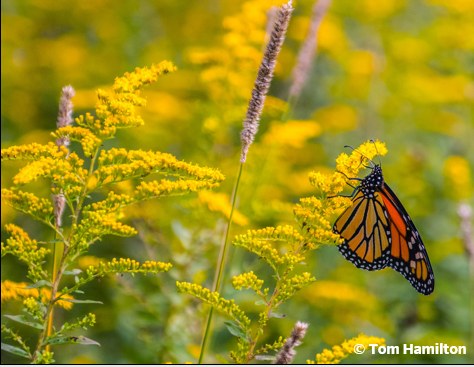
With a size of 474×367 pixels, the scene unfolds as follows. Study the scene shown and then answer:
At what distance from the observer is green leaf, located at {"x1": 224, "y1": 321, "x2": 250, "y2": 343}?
1.23 m

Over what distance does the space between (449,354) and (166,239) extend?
2033 mm

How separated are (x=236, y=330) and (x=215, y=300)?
119 mm

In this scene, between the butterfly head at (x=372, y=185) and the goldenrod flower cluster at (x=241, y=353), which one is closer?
the goldenrod flower cluster at (x=241, y=353)

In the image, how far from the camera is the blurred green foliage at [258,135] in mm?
2570

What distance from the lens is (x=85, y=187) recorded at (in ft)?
4.07

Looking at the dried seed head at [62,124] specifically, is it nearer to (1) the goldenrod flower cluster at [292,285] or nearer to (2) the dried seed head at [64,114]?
(2) the dried seed head at [64,114]

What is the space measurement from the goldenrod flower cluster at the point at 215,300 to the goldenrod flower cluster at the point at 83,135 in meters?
0.47

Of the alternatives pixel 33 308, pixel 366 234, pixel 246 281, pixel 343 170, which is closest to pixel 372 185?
pixel 366 234

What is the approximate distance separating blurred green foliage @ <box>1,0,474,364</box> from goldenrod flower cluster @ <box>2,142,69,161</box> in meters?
1.09

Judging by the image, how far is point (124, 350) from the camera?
250 cm

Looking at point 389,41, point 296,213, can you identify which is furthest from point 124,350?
point 389,41

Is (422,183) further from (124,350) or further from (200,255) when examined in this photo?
(124,350)

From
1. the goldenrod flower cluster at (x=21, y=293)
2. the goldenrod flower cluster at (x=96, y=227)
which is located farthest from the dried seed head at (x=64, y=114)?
the goldenrod flower cluster at (x=21, y=293)

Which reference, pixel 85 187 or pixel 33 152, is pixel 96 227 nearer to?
pixel 85 187
